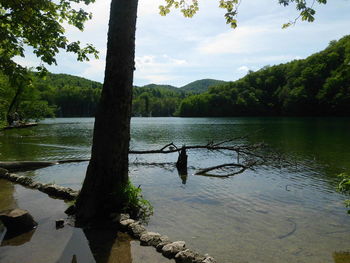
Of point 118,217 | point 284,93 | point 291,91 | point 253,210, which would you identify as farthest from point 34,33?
point 284,93

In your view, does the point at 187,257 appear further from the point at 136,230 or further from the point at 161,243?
the point at 136,230

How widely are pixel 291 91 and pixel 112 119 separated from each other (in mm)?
127924

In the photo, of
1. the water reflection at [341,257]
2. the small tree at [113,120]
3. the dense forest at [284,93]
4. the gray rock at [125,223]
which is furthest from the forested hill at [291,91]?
the gray rock at [125,223]

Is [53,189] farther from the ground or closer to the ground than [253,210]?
farther from the ground

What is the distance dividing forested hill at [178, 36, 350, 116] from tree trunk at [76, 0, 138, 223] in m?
110

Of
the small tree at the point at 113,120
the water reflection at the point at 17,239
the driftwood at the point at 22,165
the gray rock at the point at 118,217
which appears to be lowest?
the driftwood at the point at 22,165

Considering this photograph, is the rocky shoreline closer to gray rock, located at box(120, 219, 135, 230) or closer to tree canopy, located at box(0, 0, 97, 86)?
gray rock, located at box(120, 219, 135, 230)

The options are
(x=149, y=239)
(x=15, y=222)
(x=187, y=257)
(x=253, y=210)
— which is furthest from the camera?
(x=253, y=210)

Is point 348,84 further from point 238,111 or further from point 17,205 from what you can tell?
point 17,205

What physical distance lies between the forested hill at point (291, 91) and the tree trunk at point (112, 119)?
4334 inches

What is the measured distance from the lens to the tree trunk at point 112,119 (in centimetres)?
801

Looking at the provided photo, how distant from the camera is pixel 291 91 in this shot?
123 metres

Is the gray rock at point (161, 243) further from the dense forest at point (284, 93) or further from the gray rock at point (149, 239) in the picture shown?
the dense forest at point (284, 93)

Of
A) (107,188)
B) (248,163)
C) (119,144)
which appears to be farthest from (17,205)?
(248,163)
